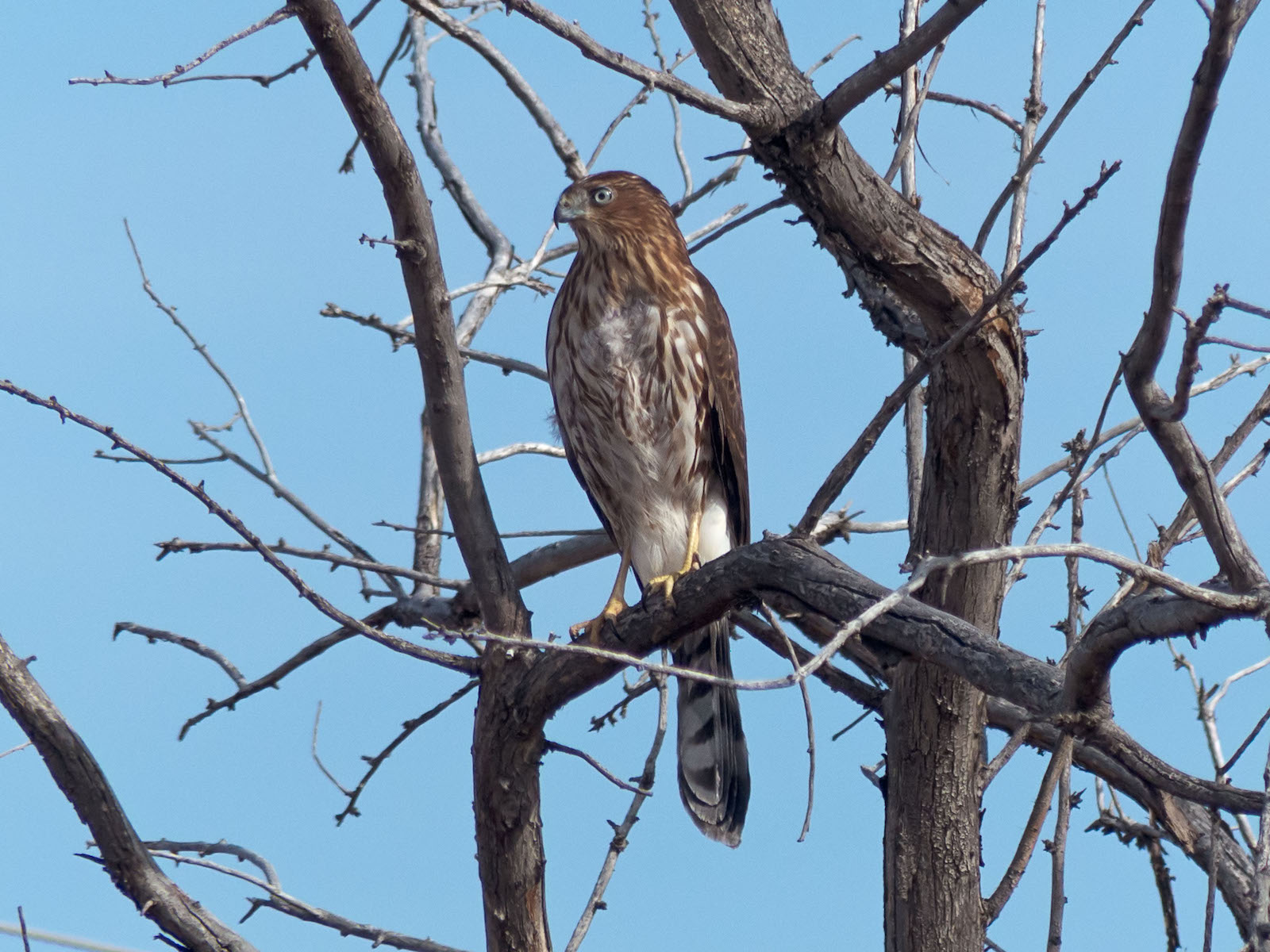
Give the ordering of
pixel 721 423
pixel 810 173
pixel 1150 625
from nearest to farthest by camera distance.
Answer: pixel 1150 625 < pixel 810 173 < pixel 721 423

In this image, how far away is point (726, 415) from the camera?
4.27m

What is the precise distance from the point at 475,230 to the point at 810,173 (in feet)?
8.82

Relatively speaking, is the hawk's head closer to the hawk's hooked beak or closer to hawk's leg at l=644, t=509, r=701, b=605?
the hawk's hooked beak

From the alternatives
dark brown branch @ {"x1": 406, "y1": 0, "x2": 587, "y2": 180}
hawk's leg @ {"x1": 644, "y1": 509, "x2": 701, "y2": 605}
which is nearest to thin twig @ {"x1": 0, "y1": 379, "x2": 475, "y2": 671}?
hawk's leg @ {"x1": 644, "y1": 509, "x2": 701, "y2": 605}

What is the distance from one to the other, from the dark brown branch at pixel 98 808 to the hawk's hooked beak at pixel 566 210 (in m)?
2.28

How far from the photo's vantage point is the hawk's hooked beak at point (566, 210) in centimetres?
450

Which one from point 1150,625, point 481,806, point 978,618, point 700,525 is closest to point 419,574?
point 481,806

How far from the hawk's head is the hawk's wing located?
0.84 feet

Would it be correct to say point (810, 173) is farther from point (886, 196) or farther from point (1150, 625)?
point (1150, 625)

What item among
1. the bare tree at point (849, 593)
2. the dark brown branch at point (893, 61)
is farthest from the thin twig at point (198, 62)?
the dark brown branch at point (893, 61)

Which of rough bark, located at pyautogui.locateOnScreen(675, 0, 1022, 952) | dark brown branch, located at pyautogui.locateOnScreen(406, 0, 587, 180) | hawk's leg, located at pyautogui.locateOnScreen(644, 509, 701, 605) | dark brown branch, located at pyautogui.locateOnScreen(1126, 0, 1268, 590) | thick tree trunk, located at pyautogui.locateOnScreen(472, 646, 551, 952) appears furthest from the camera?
dark brown branch, located at pyautogui.locateOnScreen(406, 0, 587, 180)

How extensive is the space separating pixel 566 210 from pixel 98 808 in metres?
2.47

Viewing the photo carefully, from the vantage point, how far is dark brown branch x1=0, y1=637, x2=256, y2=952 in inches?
119

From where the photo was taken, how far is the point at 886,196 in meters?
3.27
